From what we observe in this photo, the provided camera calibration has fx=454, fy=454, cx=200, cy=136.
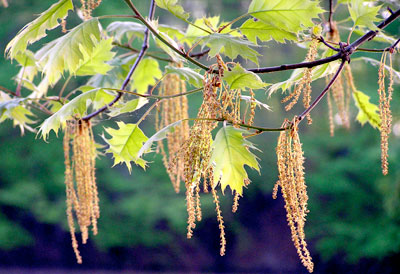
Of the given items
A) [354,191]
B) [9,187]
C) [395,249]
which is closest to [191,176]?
[395,249]

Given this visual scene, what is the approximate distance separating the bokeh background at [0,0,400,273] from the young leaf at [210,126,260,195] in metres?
5.09

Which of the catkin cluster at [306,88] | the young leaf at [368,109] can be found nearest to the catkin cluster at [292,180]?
the catkin cluster at [306,88]

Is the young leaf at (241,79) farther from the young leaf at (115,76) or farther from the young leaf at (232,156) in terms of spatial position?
the young leaf at (115,76)

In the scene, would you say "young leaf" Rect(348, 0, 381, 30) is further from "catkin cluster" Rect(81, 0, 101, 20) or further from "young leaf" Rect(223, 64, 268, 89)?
"catkin cluster" Rect(81, 0, 101, 20)

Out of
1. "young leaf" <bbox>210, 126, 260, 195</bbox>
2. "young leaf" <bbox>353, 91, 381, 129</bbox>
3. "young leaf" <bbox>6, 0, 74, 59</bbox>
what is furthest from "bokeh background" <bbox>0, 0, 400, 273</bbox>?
"young leaf" <bbox>210, 126, 260, 195</bbox>

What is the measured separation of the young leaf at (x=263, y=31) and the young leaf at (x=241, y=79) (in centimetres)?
10

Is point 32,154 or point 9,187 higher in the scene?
point 32,154

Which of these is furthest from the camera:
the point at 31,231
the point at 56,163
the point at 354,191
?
the point at 31,231

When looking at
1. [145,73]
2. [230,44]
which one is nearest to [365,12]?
[230,44]

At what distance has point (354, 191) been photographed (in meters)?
6.75

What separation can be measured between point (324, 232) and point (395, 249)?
1.35m

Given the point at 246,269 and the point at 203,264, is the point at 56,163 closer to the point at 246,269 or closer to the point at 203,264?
the point at 203,264

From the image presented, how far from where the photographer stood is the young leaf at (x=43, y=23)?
933 millimetres

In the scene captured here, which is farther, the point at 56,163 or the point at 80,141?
the point at 56,163
